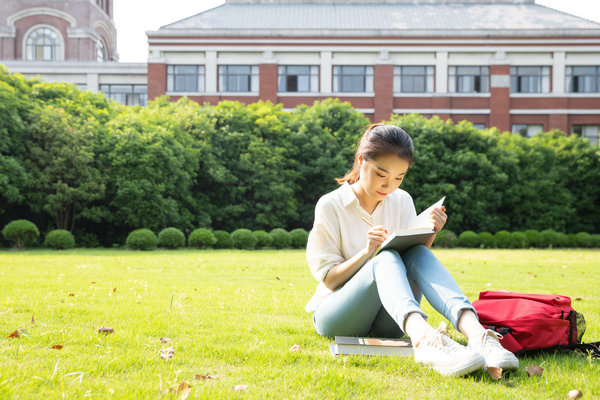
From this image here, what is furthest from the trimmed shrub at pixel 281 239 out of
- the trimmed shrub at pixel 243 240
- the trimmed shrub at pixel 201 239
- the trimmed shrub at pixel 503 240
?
the trimmed shrub at pixel 503 240

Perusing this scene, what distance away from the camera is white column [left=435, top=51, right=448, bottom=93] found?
32219mm

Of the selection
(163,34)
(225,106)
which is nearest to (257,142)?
(225,106)

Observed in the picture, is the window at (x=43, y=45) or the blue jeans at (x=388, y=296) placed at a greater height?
the window at (x=43, y=45)

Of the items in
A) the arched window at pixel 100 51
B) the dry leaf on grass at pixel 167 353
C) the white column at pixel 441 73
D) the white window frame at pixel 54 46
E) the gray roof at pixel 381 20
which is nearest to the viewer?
the dry leaf on grass at pixel 167 353

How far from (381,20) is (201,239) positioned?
24.5 metres

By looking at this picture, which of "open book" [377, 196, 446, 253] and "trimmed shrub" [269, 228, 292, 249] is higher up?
"open book" [377, 196, 446, 253]

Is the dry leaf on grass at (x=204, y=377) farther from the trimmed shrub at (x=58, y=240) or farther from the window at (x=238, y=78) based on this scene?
the window at (x=238, y=78)

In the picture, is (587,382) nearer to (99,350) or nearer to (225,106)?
(99,350)

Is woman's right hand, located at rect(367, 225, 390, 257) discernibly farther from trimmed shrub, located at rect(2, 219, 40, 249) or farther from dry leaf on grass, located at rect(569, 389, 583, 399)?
trimmed shrub, located at rect(2, 219, 40, 249)

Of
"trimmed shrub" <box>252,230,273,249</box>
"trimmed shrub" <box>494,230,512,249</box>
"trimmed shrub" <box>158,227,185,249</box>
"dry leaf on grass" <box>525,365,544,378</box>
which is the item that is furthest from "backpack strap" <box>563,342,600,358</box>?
"trimmed shrub" <box>494,230,512,249</box>

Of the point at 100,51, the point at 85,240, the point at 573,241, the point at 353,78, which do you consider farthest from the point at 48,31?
the point at 573,241

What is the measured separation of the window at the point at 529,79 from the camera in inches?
1281

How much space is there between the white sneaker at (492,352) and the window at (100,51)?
45.6 meters

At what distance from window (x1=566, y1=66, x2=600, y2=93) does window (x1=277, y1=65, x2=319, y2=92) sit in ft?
51.6
